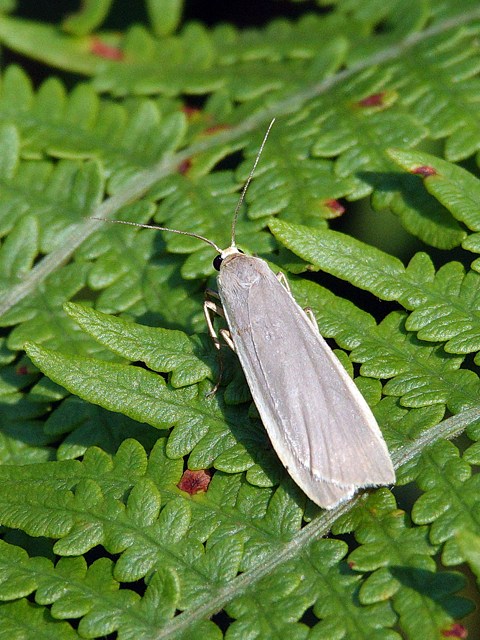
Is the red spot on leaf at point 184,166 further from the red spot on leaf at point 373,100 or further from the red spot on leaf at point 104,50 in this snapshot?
the red spot on leaf at point 104,50

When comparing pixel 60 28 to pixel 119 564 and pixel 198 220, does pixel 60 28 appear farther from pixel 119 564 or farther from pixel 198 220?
pixel 119 564

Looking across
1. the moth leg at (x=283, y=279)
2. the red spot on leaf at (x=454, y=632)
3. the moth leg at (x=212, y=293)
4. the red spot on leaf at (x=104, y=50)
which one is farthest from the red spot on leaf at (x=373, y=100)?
the red spot on leaf at (x=454, y=632)

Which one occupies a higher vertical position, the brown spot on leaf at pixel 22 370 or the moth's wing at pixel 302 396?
the moth's wing at pixel 302 396

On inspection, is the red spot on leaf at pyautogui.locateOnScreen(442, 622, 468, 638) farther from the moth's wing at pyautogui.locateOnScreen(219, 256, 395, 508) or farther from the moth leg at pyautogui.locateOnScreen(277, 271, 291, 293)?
the moth leg at pyautogui.locateOnScreen(277, 271, 291, 293)

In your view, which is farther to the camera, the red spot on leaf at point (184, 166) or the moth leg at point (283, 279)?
the red spot on leaf at point (184, 166)

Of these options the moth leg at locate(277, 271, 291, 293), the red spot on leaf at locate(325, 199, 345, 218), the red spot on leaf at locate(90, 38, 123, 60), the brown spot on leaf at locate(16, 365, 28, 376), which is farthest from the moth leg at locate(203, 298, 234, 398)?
the red spot on leaf at locate(90, 38, 123, 60)

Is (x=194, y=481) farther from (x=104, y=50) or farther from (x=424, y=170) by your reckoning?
(x=104, y=50)

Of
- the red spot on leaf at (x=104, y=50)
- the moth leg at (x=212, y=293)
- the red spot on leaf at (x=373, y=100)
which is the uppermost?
the red spot on leaf at (x=373, y=100)

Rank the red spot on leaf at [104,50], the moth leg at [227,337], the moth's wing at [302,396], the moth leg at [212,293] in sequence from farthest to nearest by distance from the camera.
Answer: the red spot on leaf at [104,50] < the moth leg at [212,293] < the moth leg at [227,337] < the moth's wing at [302,396]
